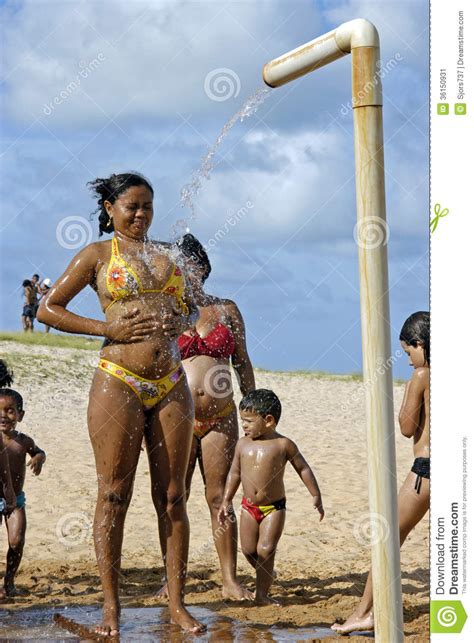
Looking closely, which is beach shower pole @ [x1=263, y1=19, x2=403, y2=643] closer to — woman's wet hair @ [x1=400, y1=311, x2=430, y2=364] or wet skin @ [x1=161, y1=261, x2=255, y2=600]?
woman's wet hair @ [x1=400, y1=311, x2=430, y2=364]

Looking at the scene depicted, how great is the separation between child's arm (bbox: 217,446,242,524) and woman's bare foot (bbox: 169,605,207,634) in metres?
1.10

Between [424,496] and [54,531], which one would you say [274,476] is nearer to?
[424,496]

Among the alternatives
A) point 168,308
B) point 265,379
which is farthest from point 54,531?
point 265,379

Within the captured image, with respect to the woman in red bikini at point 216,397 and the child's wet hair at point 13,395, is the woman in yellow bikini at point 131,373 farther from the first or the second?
the child's wet hair at point 13,395

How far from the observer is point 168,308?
535 centimetres

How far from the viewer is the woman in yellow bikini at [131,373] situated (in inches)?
205

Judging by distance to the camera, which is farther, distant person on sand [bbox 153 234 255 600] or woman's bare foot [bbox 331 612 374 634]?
distant person on sand [bbox 153 234 255 600]

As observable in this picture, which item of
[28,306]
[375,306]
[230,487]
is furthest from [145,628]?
[28,306]

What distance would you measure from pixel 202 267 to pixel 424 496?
210cm

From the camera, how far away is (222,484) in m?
6.68

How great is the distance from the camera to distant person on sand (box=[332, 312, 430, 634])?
17.3ft

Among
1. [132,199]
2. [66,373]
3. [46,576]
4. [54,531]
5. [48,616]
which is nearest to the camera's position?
[132,199]

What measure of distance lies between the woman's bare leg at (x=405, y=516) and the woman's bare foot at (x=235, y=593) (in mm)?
1187
